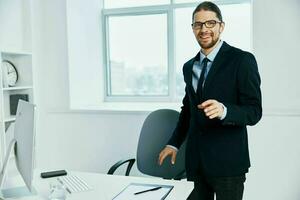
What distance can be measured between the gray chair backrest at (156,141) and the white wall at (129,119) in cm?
45

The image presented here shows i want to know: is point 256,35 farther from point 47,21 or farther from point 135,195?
point 47,21

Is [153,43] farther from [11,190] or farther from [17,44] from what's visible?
[11,190]

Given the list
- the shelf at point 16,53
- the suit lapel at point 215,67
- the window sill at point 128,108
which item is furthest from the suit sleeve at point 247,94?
the shelf at point 16,53

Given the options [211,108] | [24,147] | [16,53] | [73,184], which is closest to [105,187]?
[73,184]

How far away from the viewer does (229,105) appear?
156 centimetres

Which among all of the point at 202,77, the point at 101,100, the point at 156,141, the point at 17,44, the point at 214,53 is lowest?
the point at 156,141

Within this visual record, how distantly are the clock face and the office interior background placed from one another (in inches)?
8.7

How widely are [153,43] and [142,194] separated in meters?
2.07

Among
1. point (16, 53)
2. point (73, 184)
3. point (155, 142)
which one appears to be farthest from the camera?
point (16, 53)

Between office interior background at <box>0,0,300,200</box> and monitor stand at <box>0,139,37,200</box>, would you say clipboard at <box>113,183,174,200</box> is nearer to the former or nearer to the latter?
monitor stand at <box>0,139,37,200</box>

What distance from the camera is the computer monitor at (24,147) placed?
4.13ft

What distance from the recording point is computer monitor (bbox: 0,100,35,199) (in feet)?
4.13

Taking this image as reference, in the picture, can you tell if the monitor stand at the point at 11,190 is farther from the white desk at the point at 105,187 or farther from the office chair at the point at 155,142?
the office chair at the point at 155,142

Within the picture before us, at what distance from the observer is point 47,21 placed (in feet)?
10.1
